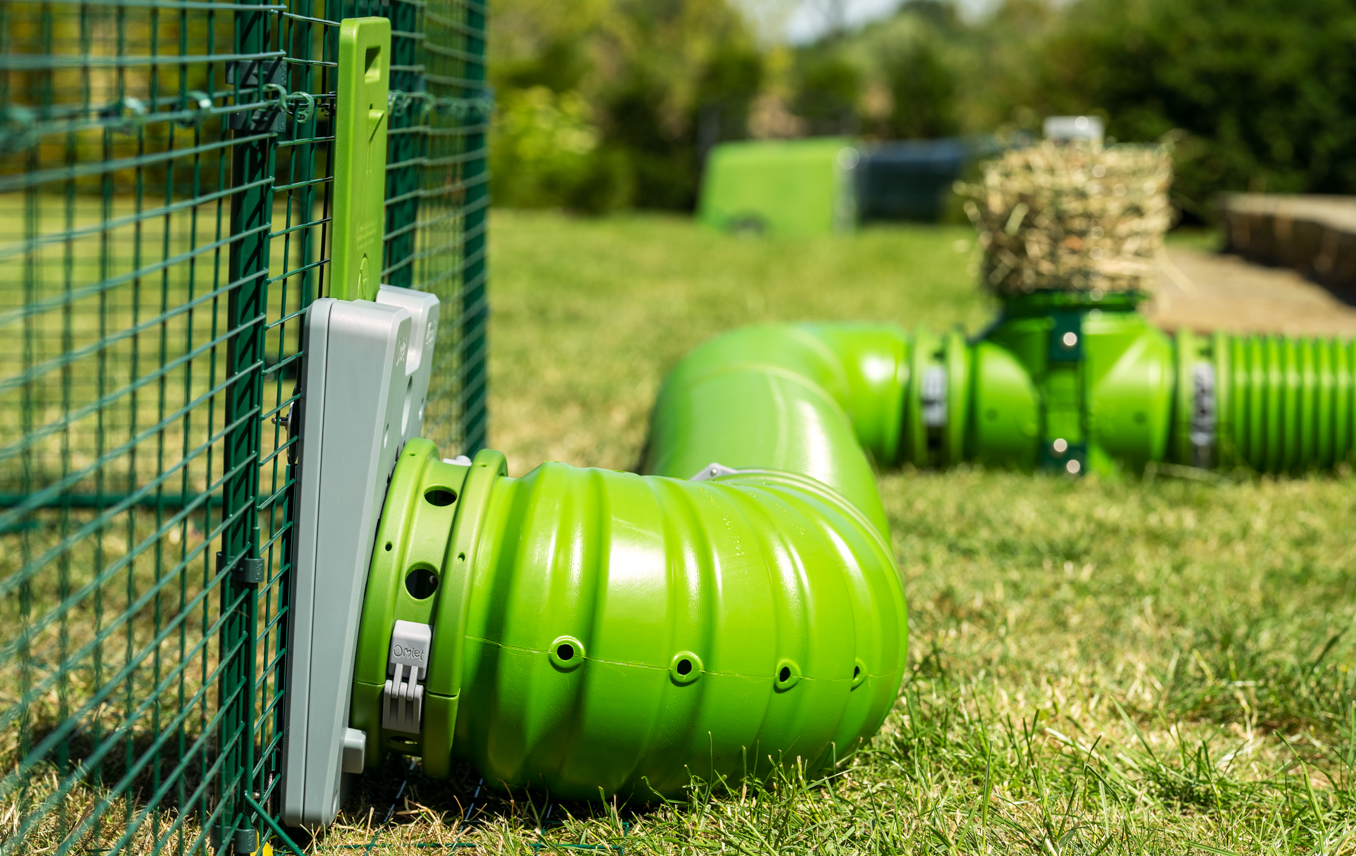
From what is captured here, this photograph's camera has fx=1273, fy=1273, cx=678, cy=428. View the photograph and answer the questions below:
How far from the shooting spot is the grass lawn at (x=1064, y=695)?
1846 millimetres

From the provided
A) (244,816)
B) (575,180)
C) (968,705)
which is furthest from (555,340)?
(575,180)

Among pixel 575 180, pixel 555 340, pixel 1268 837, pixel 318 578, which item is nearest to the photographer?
pixel 318 578

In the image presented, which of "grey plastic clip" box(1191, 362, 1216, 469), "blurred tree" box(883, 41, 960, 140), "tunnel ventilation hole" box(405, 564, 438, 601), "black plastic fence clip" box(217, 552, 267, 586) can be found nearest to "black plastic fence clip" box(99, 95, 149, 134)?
"black plastic fence clip" box(217, 552, 267, 586)

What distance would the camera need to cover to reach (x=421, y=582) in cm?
181

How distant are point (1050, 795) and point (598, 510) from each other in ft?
2.70

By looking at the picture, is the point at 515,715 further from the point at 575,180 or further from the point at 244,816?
the point at 575,180

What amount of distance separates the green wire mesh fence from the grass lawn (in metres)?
0.34

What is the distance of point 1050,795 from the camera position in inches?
76.4

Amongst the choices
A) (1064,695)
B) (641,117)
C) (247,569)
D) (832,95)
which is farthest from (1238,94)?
(247,569)

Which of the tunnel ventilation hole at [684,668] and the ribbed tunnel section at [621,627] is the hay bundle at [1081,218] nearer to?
the ribbed tunnel section at [621,627]

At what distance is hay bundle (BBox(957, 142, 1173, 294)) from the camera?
377 cm

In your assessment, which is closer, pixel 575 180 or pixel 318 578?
pixel 318 578

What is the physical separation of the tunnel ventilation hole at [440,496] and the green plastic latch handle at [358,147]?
0.97 feet

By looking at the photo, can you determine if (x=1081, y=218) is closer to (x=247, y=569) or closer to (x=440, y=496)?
(x=440, y=496)
